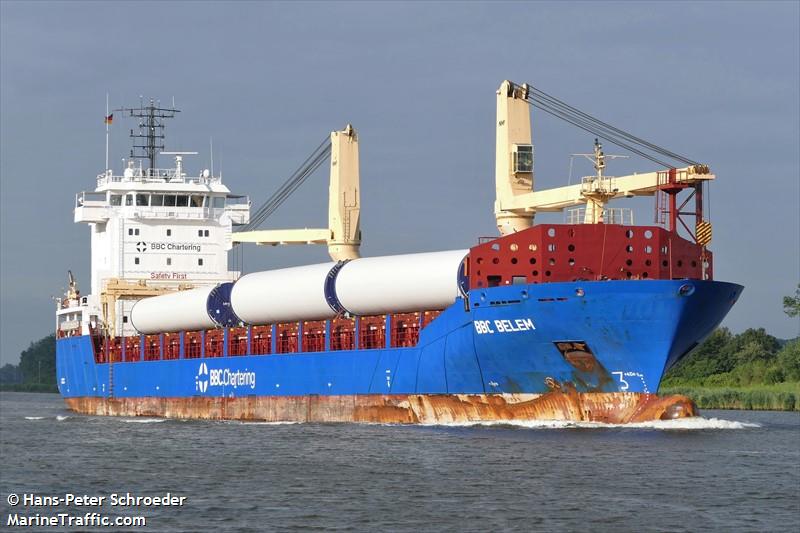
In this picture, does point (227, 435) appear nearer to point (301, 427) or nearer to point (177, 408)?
point (301, 427)

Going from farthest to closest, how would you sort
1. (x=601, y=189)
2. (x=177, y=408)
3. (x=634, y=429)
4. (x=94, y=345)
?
(x=94, y=345), (x=177, y=408), (x=601, y=189), (x=634, y=429)

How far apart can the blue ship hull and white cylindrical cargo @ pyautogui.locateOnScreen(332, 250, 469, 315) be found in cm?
123

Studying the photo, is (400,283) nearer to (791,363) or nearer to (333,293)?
(333,293)

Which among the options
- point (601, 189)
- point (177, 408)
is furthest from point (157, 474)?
point (177, 408)

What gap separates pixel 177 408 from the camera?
5734cm

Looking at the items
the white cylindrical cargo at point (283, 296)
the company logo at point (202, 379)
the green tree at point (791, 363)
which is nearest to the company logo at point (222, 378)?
the company logo at point (202, 379)

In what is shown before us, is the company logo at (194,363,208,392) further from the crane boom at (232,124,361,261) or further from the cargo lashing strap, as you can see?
the cargo lashing strap

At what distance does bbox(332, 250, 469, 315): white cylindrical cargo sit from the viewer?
142 feet

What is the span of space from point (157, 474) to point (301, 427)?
14.1 metres

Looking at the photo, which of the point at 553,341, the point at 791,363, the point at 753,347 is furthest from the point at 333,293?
the point at 753,347

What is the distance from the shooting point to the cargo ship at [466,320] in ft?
127

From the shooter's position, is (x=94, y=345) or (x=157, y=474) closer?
(x=157, y=474)

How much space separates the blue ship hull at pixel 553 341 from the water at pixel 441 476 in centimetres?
142

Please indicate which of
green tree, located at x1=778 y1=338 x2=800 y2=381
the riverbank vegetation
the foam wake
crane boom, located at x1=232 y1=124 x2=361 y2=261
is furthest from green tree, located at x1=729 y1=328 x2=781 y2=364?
the foam wake
